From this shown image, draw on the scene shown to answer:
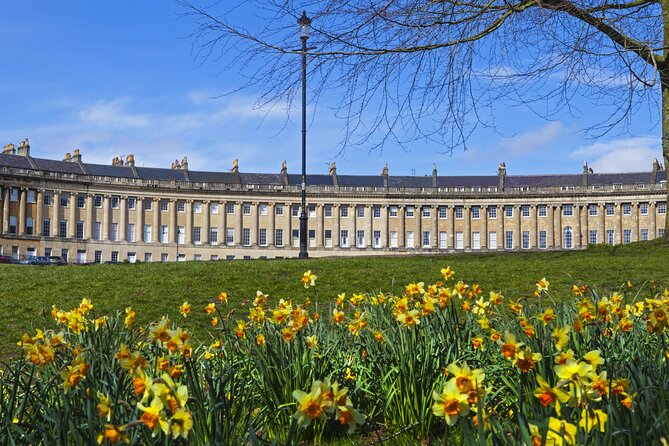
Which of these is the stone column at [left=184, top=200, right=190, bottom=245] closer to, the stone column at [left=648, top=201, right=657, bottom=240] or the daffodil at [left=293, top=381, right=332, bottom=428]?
the stone column at [left=648, top=201, right=657, bottom=240]

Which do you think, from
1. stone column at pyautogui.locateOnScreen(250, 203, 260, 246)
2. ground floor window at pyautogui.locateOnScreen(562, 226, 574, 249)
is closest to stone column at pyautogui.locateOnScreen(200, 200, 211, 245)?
stone column at pyautogui.locateOnScreen(250, 203, 260, 246)

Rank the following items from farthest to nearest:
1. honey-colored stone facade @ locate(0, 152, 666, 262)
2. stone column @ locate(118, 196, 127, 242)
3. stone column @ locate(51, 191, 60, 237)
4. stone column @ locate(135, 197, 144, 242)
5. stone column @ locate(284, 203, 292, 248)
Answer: stone column @ locate(284, 203, 292, 248), stone column @ locate(135, 197, 144, 242), stone column @ locate(118, 196, 127, 242), honey-colored stone facade @ locate(0, 152, 666, 262), stone column @ locate(51, 191, 60, 237)

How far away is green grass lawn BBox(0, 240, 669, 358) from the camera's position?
44.6ft

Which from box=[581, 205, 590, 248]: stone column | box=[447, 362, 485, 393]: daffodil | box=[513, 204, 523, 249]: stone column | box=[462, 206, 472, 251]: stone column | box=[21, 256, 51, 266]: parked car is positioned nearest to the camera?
box=[447, 362, 485, 393]: daffodil

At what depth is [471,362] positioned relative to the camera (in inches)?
227

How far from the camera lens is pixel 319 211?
10225cm

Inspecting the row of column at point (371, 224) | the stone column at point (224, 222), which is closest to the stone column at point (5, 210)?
the row of column at point (371, 224)

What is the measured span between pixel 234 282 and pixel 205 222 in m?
84.3

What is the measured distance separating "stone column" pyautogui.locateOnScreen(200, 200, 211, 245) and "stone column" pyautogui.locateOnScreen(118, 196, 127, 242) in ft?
32.6

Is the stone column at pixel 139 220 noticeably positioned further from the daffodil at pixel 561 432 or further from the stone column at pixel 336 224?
the daffodil at pixel 561 432

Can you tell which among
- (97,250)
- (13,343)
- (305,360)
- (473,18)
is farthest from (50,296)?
(97,250)

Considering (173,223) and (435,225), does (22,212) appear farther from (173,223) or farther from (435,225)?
(435,225)

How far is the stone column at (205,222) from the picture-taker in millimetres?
99050

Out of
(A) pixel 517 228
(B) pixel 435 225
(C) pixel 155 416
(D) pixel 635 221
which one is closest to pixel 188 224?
(B) pixel 435 225
